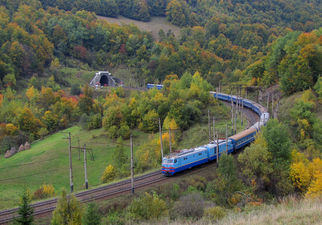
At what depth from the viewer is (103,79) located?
128750 millimetres

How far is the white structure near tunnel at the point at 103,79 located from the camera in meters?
121

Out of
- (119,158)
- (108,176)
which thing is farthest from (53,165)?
(108,176)

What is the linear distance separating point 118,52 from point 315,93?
12604cm

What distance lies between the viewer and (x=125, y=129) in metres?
60.2

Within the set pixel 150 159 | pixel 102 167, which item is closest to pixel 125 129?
pixel 102 167

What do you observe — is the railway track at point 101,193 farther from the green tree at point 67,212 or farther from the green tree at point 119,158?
the green tree at point 119,158

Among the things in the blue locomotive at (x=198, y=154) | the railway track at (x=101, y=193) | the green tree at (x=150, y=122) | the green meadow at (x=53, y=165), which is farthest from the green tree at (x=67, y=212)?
the green tree at (x=150, y=122)

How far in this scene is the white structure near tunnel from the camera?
12138cm

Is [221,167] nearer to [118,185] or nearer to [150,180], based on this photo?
[150,180]

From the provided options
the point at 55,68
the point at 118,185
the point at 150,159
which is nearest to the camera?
the point at 118,185

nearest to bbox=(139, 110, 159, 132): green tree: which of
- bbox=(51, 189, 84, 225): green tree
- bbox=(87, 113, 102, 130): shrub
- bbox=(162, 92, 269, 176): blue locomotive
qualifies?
bbox=(87, 113, 102, 130): shrub

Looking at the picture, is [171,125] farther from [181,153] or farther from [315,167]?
[315,167]

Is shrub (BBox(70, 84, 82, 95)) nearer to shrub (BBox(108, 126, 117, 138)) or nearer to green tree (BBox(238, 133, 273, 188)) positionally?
shrub (BBox(108, 126, 117, 138))

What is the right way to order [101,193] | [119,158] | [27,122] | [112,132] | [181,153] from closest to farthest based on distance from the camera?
1. [101,193]
2. [181,153]
3. [119,158]
4. [112,132]
5. [27,122]
